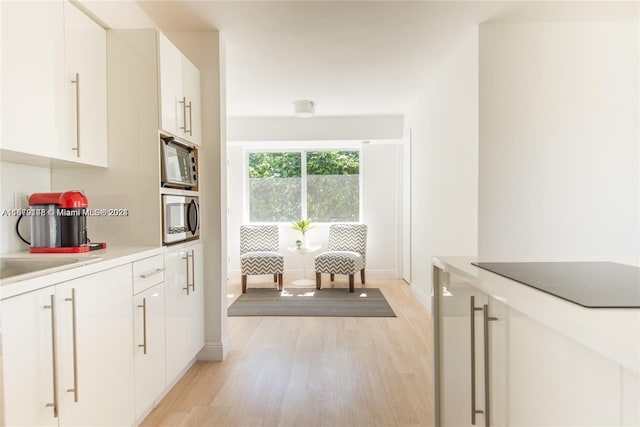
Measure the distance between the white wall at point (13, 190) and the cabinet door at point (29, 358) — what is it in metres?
0.88

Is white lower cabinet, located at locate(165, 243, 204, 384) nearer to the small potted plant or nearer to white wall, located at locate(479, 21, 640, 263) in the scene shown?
white wall, located at locate(479, 21, 640, 263)

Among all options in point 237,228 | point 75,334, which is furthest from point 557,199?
point 237,228

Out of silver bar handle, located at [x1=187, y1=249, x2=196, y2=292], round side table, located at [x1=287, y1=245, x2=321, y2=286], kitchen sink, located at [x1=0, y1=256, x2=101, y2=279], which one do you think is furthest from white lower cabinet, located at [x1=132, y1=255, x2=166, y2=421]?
round side table, located at [x1=287, y1=245, x2=321, y2=286]

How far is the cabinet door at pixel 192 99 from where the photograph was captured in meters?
2.40

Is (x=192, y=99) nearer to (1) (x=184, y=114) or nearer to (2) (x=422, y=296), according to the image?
(1) (x=184, y=114)

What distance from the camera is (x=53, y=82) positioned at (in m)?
1.63

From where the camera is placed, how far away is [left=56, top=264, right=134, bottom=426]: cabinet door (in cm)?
127

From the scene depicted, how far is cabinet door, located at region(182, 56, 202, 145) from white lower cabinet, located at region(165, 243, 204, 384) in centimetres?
78

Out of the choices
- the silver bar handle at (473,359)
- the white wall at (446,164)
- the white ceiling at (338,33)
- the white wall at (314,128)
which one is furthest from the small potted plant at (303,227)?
the silver bar handle at (473,359)

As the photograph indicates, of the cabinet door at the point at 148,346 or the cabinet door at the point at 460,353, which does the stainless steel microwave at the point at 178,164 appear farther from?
the cabinet door at the point at 460,353

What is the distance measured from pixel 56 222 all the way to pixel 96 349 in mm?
723

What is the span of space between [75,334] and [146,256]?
563 millimetres

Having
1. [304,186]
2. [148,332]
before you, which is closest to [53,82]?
[148,332]

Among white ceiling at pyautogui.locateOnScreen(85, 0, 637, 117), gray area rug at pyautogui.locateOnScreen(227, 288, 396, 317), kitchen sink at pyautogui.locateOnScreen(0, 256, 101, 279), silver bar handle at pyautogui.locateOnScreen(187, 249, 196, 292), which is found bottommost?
gray area rug at pyautogui.locateOnScreen(227, 288, 396, 317)
